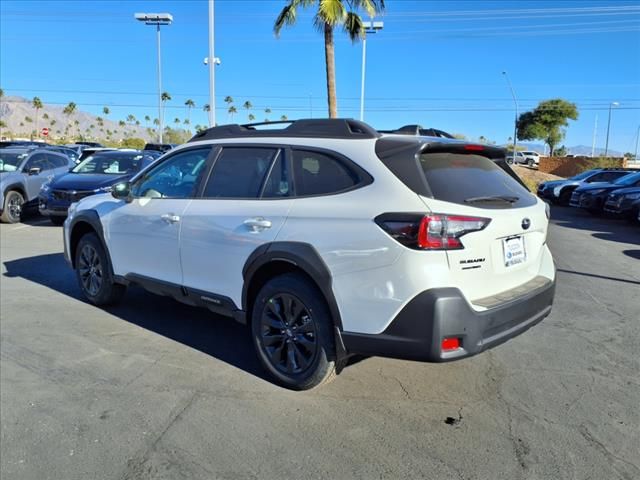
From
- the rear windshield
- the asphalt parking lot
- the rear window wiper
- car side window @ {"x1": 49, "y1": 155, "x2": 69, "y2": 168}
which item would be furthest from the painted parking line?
the rear window wiper

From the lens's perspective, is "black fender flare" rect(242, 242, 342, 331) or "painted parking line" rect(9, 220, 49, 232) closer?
"black fender flare" rect(242, 242, 342, 331)

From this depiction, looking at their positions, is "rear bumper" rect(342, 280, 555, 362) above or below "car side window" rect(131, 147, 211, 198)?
below

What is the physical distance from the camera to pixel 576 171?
4578 centimetres

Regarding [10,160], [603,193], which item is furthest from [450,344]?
[603,193]

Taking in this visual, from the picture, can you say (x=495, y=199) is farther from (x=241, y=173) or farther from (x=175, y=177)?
(x=175, y=177)

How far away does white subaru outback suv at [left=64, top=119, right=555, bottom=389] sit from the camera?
303 centimetres

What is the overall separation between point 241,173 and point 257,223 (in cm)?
59

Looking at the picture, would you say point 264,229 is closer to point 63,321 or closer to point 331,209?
point 331,209

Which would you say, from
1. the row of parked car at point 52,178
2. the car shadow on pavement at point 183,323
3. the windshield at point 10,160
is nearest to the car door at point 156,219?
the car shadow on pavement at point 183,323

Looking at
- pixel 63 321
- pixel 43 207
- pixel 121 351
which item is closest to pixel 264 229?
pixel 121 351

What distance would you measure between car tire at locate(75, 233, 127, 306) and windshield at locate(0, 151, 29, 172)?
8.62 metres

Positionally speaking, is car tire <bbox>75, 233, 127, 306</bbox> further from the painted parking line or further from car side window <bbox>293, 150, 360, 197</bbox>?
the painted parking line

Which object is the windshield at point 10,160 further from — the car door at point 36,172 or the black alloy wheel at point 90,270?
the black alloy wheel at point 90,270

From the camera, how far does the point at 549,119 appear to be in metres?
58.3
